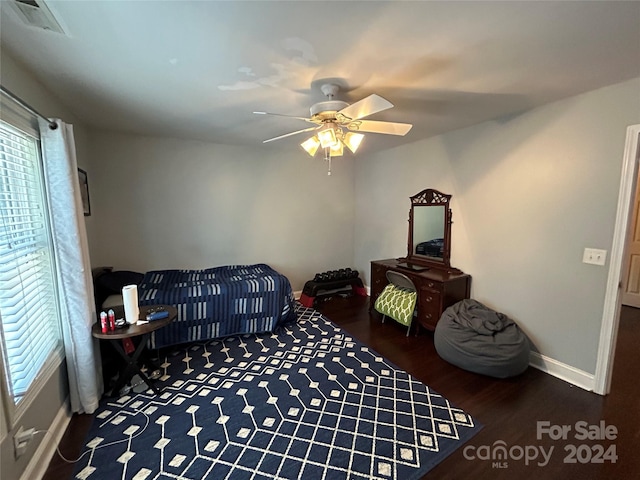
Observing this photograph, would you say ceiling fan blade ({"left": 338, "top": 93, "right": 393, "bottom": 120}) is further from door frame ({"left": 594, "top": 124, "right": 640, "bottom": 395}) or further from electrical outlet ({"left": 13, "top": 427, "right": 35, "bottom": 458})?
electrical outlet ({"left": 13, "top": 427, "right": 35, "bottom": 458})

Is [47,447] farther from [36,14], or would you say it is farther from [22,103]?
[36,14]

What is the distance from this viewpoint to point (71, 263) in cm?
192

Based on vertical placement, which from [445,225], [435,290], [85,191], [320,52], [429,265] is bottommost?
[435,290]

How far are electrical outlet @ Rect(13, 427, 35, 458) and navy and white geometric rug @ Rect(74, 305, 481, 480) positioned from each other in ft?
1.06

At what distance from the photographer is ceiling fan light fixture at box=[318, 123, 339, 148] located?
2.05 metres

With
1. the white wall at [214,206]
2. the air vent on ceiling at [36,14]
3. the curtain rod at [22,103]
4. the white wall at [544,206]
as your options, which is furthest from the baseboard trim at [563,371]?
the curtain rod at [22,103]

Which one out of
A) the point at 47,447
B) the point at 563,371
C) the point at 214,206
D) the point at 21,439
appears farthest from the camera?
the point at 214,206

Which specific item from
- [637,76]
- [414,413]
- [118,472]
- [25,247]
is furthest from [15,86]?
[637,76]

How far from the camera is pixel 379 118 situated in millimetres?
2717

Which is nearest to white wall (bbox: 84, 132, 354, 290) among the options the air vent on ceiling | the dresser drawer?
the dresser drawer

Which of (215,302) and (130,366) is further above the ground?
(215,302)

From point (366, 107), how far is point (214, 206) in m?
2.76

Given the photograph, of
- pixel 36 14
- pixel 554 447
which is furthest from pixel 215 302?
pixel 554 447

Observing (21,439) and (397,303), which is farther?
(397,303)
